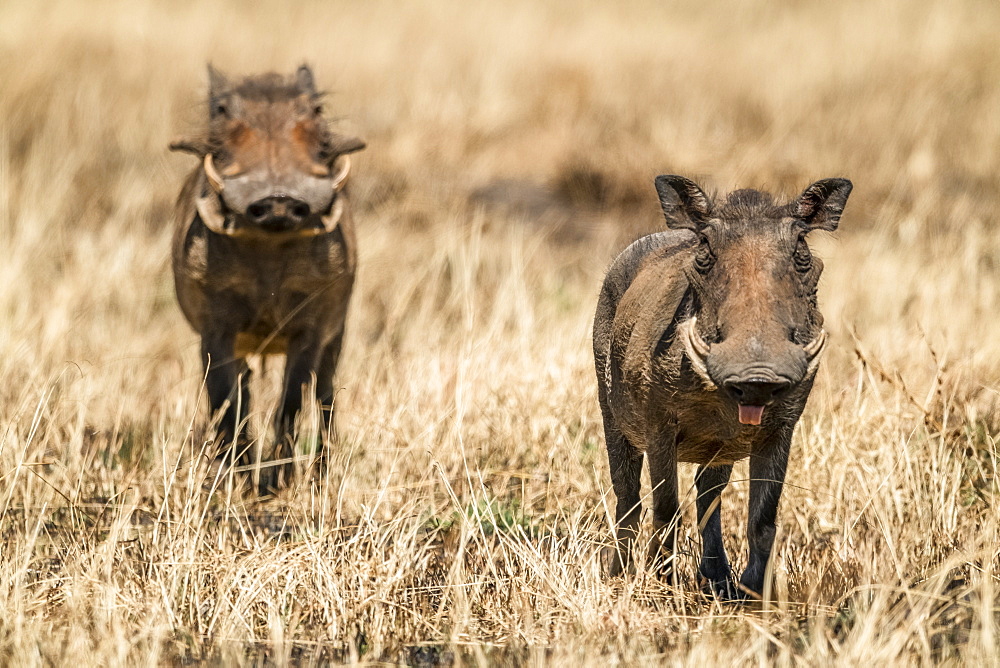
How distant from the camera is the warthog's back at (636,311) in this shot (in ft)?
12.5

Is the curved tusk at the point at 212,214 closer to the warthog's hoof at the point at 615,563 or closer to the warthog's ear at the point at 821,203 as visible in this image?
the warthog's hoof at the point at 615,563

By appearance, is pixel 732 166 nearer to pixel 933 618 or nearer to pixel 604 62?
pixel 604 62

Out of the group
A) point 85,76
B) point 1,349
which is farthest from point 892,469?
point 85,76

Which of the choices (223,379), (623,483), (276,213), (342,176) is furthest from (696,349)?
(223,379)

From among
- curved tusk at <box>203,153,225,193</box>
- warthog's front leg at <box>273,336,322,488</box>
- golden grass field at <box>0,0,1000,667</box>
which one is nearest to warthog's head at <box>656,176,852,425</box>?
golden grass field at <box>0,0,1000,667</box>

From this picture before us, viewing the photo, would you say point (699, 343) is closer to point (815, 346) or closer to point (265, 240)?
point (815, 346)

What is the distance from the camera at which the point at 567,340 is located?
20.9 feet

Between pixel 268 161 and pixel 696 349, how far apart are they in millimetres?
2688

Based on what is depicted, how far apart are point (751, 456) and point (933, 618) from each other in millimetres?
662

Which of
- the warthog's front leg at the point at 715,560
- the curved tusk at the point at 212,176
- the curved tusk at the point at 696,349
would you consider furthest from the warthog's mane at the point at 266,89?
the curved tusk at the point at 696,349

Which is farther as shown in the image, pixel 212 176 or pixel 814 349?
pixel 212 176

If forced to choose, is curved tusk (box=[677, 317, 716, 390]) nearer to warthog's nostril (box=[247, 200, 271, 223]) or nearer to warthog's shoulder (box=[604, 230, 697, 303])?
warthog's shoulder (box=[604, 230, 697, 303])

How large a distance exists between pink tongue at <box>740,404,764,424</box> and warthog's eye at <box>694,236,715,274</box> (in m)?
0.43

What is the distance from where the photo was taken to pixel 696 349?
3.46 metres
